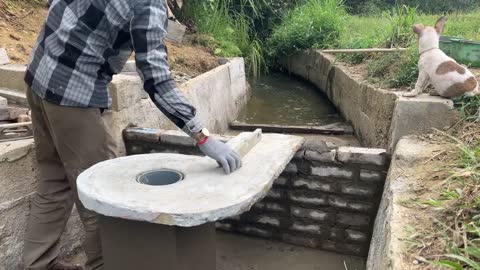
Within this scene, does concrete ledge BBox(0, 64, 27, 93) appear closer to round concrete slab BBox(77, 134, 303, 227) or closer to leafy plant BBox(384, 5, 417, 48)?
round concrete slab BBox(77, 134, 303, 227)

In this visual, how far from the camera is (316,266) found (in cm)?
306

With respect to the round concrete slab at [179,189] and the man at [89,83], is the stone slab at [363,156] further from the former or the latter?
the man at [89,83]

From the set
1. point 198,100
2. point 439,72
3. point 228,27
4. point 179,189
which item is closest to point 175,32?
point 198,100

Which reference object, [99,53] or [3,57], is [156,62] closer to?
[99,53]

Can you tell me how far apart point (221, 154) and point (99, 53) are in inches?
30.9

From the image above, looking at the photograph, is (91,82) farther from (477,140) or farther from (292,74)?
(292,74)

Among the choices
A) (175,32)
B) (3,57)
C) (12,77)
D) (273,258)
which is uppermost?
(175,32)

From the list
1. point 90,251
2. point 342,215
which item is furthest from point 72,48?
point 342,215

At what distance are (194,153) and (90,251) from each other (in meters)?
1.13

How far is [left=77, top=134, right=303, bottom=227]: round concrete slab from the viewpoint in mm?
1692

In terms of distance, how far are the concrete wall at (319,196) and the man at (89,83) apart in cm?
103

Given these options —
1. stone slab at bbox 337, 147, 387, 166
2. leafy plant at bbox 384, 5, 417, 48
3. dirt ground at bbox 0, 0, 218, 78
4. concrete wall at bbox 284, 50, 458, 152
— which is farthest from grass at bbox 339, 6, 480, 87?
dirt ground at bbox 0, 0, 218, 78

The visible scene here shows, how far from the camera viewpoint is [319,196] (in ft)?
10.3

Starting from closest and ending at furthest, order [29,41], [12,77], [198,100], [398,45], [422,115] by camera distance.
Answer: [422,115], [12,77], [29,41], [198,100], [398,45]
